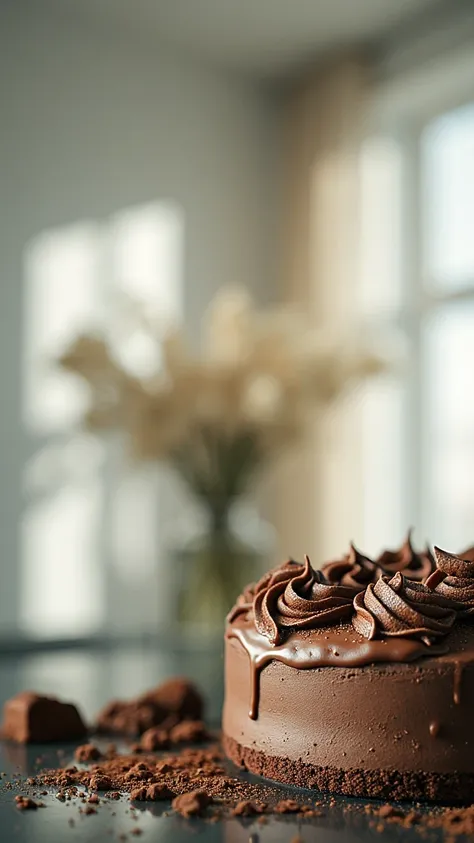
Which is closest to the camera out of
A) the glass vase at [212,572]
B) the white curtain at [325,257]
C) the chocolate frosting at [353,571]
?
the chocolate frosting at [353,571]

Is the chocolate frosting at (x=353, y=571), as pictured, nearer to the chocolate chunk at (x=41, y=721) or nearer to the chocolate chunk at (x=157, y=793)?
the chocolate chunk at (x=157, y=793)

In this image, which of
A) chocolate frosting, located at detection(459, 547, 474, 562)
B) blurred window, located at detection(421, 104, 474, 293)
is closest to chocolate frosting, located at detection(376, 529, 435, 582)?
chocolate frosting, located at detection(459, 547, 474, 562)

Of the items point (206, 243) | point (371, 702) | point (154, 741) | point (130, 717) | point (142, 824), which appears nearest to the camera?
point (142, 824)

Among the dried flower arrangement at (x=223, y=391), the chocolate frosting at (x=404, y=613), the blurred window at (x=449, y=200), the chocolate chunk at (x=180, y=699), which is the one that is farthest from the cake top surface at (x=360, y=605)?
the blurred window at (x=449, y=200)

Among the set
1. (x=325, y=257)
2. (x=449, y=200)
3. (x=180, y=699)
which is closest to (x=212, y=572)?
(x=180, y=699)

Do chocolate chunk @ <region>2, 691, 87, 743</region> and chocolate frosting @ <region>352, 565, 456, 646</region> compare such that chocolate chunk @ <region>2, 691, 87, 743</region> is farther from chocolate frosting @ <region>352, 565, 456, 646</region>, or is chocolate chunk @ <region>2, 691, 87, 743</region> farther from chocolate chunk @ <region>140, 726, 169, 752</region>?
chocolate frosting @ <region>352, 565, 456, 646</region>

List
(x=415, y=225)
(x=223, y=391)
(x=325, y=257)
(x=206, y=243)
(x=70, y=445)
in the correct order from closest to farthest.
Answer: (x=223, y=391) → (x=70, y=445) → (x=415, y=225) → (x=325, y=257) → (x=206, y=243)

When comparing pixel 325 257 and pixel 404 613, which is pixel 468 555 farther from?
pixel 325 257
